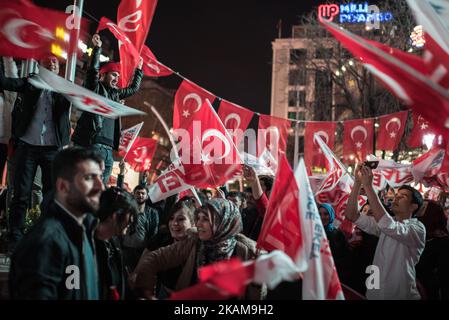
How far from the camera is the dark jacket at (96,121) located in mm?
5438

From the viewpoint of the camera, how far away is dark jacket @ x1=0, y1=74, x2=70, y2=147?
4.73 metres

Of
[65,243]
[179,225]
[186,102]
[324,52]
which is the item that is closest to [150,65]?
A: [186,102]

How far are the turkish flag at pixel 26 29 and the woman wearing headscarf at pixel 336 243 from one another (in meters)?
3.66

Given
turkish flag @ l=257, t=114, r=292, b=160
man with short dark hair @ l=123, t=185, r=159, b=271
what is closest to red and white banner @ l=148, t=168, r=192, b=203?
man with short dark hair @ l=123, t=185, r=159, b=271

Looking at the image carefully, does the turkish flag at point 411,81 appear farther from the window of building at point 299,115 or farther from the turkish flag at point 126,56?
the window of building at point 299,115

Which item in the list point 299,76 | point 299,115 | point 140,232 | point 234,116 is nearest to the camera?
point 140,232

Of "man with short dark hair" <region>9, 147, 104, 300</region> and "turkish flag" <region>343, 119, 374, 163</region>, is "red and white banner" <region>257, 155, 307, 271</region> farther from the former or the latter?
"turkish flag" <region>343, 119, 374, 163</region>

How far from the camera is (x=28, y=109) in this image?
482 cm

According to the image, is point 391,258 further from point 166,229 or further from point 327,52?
point 327,52

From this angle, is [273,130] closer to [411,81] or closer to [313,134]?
[313,134]

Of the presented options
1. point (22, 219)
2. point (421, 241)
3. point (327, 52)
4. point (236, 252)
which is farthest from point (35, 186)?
point (327, 52)

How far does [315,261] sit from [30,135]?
10.5 ft

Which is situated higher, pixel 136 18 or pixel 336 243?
pixel 136 18
